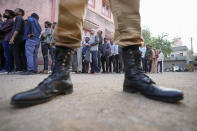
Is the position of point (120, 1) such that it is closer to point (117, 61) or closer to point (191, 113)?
point (191, 113)

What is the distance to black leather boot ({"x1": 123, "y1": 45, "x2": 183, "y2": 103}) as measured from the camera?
63 centimetres

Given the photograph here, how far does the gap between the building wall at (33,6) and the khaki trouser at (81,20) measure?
18.2 feet

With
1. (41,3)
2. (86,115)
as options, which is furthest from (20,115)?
(41,3)

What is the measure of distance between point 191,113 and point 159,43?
21258 millimetres

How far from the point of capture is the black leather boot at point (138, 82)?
2.08 ft

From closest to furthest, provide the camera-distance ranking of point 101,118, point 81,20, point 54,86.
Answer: point 101,118 < point 54,86 < point 81,20

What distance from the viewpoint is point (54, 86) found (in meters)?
0.73

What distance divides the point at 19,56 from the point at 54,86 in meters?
3.24

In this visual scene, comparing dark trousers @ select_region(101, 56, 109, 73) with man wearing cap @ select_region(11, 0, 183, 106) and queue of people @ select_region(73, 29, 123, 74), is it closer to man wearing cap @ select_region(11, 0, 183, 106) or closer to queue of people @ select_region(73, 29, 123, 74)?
queue of people @ select_region(73, 29, 123, 74)

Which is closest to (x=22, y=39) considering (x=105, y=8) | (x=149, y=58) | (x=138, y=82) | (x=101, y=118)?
(x=138, y=82)

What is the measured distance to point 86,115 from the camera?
0.46m

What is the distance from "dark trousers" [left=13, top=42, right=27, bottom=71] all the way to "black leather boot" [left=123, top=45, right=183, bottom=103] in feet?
10.9

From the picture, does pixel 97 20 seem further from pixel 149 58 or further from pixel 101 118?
pixel 101 118

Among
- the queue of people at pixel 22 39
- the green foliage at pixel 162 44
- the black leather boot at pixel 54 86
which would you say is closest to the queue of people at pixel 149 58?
the queue of people at pixel 22 39
